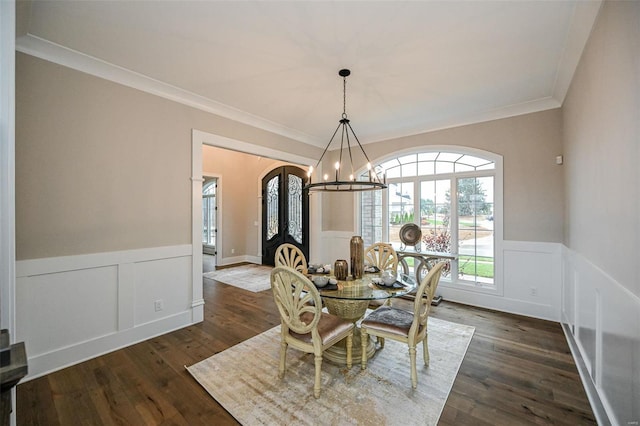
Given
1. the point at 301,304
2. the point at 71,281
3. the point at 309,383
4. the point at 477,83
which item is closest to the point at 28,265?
the point at 71,281

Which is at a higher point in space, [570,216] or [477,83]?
[477,83]

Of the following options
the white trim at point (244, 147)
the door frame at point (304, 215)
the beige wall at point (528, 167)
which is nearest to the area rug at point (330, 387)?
the beige wall at point (528, 167)

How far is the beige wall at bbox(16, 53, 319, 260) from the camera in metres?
2.22

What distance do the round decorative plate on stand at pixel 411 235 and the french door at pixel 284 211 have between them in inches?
91.3

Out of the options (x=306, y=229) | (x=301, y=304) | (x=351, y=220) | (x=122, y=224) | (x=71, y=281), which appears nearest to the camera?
(x=301, y=304)

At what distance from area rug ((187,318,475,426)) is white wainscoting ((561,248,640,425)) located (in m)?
0.90

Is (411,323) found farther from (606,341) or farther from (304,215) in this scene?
(304,215)

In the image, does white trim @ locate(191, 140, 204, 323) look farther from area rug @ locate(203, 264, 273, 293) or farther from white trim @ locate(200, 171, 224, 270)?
white trim @ locate(200, 171, 224, 270)

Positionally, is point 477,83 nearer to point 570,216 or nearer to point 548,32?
point 548,32

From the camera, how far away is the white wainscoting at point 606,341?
4.19 ft

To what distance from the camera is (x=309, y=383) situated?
6.96 ft

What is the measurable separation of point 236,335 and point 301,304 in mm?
1418

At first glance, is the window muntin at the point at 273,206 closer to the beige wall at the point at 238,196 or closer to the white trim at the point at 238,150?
the beige wall at the point at 238,196

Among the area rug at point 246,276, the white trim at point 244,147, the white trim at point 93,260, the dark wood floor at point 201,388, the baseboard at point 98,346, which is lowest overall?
the dark wood floor at point 201,388
